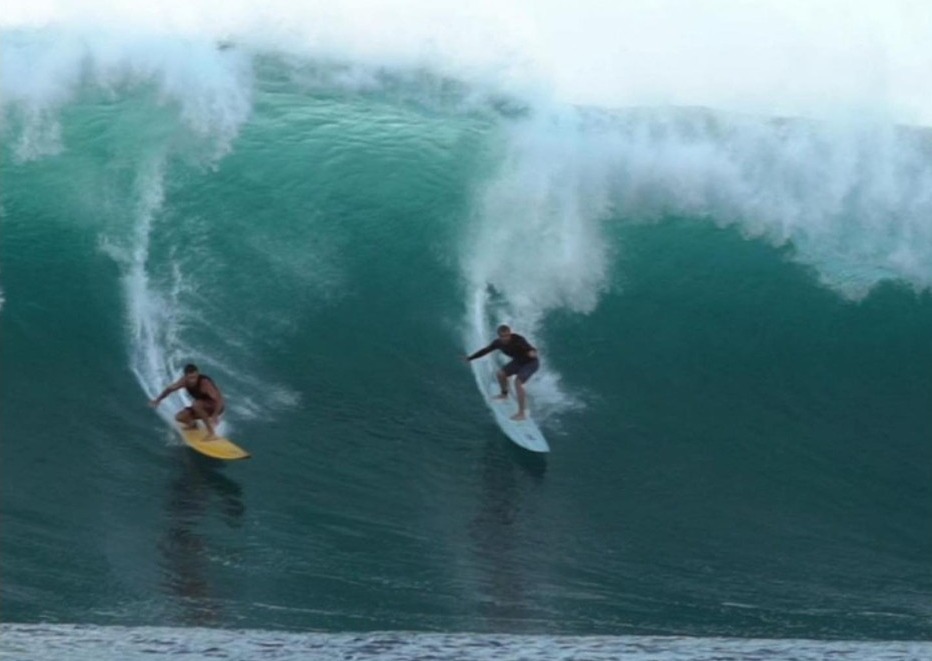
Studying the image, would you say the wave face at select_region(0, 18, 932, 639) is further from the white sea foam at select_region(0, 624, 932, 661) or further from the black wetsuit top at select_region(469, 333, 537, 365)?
the white sea foam at select_region(0, 624, 932, 661)

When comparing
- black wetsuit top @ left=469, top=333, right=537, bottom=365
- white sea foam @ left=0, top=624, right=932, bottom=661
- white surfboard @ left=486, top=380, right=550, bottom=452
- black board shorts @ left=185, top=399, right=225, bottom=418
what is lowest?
white sea foam @ left=0, top=624, right=932, bottom=661

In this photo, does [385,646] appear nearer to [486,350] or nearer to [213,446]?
[213,446]

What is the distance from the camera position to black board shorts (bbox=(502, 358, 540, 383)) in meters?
13.9

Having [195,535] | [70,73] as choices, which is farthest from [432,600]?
[70,73]

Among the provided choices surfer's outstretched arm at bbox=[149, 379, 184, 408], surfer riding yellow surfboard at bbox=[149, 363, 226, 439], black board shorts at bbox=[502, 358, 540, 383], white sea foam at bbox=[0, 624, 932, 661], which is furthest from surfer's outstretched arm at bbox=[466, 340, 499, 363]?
white sea foam at bbox=[0, 624, 932, 661]

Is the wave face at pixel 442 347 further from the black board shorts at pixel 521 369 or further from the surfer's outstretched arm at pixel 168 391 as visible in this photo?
the black board shorts at pixel 521 369

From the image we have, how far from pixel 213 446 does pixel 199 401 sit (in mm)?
382

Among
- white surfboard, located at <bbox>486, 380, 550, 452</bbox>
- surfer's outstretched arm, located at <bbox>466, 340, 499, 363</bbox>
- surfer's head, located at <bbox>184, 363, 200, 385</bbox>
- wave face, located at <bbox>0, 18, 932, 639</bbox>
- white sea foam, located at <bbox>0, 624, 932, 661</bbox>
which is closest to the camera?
white sea foam, located at <bbox>0, 624, 932, 661</bbox>

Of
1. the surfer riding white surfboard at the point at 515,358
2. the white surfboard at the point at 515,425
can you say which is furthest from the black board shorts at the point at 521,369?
the white surfboard at the point at 515,425

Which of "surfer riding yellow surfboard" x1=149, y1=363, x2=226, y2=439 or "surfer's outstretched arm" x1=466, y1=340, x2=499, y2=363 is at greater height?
"surfer's outstretched arm" x1=466, y1=340, x2=499, y2=363

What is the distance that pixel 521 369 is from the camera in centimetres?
1393

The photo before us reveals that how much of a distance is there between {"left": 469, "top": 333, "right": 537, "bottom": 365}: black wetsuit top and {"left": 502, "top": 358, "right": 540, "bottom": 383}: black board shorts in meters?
0.02

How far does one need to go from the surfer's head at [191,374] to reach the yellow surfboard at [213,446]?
1.23 ft

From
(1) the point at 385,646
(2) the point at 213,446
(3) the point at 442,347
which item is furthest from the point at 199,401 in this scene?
(1) the point at 385,646
